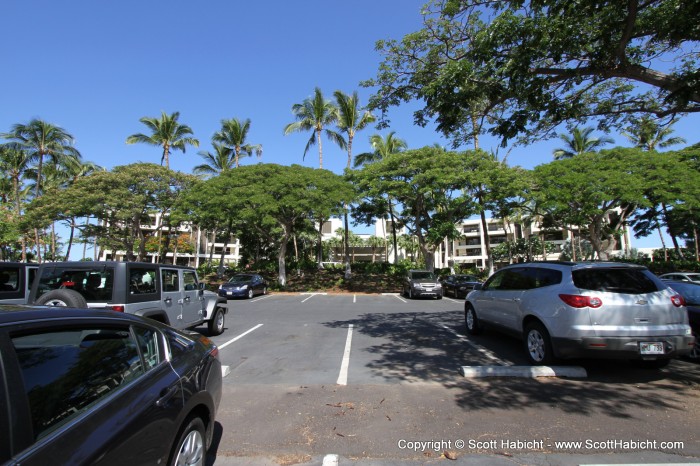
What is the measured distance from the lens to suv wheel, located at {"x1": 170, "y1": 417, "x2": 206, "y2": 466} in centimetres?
252

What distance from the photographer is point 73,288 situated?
229 inches

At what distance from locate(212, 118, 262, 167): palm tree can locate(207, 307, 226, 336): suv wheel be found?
1031 inches

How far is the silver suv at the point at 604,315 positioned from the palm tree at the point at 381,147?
26409mm

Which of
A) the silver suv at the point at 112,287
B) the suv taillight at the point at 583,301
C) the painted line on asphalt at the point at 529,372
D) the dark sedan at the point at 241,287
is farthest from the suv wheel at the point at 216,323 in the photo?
the dark sedan at the point at 241,287

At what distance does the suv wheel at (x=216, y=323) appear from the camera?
929 centimetres

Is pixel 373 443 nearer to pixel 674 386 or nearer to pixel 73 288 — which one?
pixel 674 386

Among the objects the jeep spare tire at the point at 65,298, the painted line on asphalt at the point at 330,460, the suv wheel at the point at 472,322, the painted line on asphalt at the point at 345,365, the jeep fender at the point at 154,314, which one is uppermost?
the jeep spare tire at the point at 65,298

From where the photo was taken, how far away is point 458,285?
21.5 m

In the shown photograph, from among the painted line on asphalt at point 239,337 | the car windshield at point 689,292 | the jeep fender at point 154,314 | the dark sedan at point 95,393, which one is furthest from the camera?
the painted line on asphalt at point 239,337

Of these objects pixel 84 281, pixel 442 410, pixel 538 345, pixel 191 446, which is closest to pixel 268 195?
pixel 84 281

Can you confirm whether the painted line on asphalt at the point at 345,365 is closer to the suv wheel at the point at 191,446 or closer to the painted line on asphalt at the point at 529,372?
the painted line on asphalt at the point at 529,372

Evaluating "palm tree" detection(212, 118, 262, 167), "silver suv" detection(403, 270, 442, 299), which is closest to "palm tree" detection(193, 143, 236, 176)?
"palm tree" detection(212, 118, 262, 167)

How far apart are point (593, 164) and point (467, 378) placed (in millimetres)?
25412

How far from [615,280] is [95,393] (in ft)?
20.7
